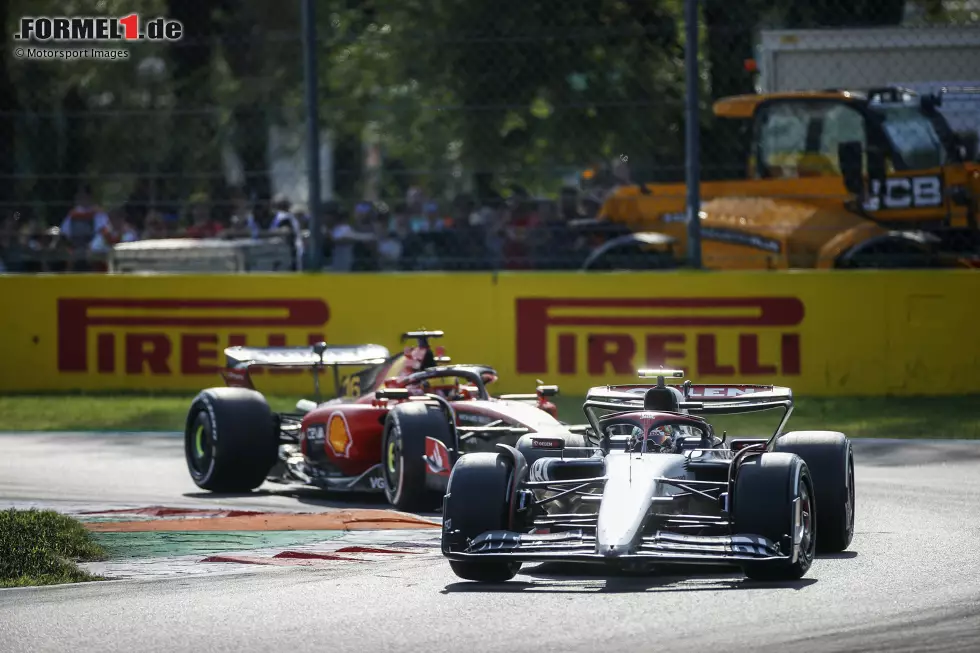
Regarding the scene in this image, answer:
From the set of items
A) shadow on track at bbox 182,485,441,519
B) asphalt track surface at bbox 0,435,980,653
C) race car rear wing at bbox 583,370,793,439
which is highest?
race car rear wing at bbox 583,370,793,439

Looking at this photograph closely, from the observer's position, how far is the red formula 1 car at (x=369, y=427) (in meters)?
10.3

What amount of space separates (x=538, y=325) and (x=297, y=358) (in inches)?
168

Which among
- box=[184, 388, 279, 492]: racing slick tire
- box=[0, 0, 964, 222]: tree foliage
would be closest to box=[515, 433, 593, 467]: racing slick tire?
box=[184, 388, 279, 492]: racing slick tire

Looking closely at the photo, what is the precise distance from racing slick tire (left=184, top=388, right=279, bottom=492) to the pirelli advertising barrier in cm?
463

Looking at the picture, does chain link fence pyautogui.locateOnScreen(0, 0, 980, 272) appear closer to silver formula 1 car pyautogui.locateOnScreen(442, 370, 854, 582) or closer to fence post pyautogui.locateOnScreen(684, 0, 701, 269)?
fence post pyautogui.locateOnScreen(684, 0, 701, 269)

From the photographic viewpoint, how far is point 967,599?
693 cm

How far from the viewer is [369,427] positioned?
11039 millimetres

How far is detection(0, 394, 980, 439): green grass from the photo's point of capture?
1383 cm

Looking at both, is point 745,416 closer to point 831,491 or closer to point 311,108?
point 311,108

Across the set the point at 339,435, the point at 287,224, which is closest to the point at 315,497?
the point at 339,435

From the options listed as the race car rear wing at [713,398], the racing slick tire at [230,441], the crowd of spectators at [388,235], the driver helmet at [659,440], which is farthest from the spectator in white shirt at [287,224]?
the driver helmet at [659,440]

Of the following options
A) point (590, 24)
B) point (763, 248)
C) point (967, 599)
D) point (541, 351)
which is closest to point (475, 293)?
point (541, 351)

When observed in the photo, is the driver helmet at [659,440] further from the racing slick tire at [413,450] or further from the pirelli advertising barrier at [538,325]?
the pirelli advertising barrier at [538,325]

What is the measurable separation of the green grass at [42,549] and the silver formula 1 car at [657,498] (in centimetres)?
167
